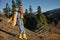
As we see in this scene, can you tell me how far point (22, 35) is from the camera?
1145 cm

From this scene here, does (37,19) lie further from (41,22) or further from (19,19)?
(19,19)

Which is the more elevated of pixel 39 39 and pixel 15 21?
pixel 15 21

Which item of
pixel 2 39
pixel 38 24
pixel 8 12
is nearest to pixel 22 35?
pixel 2 39

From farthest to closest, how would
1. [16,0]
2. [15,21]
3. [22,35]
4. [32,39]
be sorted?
[16,0] < [32,39] < [22,35] < [15,21]

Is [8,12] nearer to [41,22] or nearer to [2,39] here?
[41,22]

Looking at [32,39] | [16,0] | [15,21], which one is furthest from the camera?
[16,0]

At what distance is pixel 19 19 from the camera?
439 inches

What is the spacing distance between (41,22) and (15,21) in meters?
35.6

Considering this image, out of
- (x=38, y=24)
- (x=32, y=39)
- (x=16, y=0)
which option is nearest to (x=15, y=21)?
(x=32, y=39)

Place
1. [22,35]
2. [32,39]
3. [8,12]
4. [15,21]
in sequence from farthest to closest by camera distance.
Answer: [8,12], [32,39], [22,35], [15,21]

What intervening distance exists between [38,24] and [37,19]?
8.36 ft

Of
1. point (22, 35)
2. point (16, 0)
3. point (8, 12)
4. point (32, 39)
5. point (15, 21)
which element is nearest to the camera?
point (15, 21)

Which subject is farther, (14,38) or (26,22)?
(26,22)

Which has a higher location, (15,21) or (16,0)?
(16,0)
